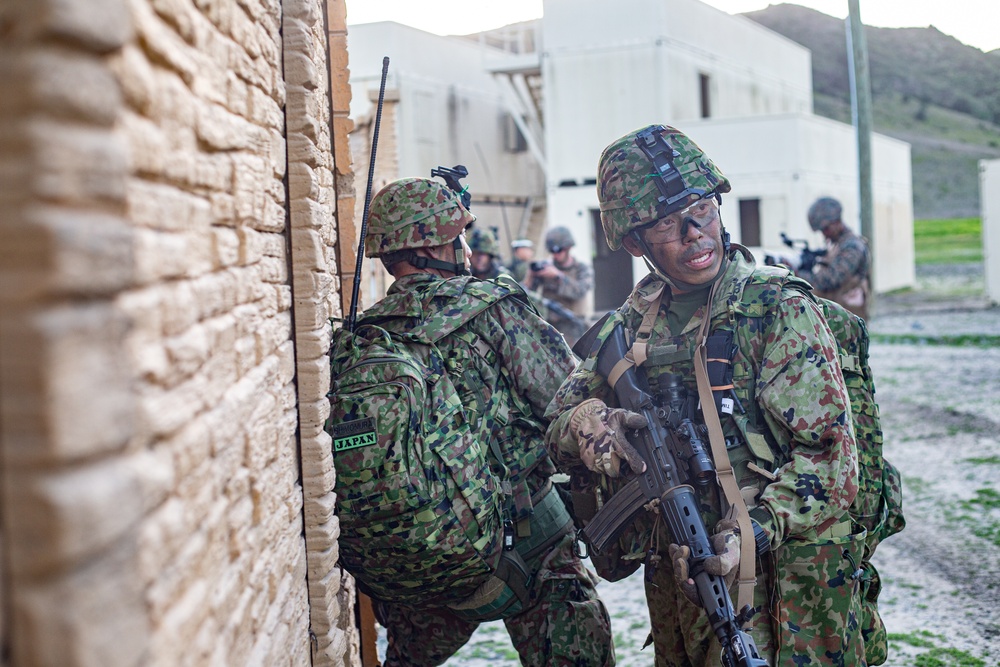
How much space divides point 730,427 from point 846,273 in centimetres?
666

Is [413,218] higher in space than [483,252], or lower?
lower

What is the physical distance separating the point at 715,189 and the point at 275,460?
1696 millimetres

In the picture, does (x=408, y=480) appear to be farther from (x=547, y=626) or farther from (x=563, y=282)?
(x=563, y=282)

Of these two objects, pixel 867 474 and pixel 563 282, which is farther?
pixel 563 282

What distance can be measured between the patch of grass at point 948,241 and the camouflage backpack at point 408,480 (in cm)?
3587

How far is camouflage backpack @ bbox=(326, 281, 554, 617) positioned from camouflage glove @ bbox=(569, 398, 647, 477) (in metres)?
0.37

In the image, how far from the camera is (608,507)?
10.4ft

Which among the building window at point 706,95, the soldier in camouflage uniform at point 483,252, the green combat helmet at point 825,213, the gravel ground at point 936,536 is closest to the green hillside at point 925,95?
the building window at point 706,95

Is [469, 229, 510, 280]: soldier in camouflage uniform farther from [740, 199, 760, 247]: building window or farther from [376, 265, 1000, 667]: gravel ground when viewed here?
[740, 199, 760, 247]: building window

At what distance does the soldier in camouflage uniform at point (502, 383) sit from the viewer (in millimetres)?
3525

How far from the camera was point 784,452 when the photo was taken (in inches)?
114

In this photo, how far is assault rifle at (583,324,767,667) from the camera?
2.65m

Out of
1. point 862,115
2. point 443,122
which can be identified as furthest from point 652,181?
point 443,122

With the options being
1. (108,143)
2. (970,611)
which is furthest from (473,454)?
(970,611)
